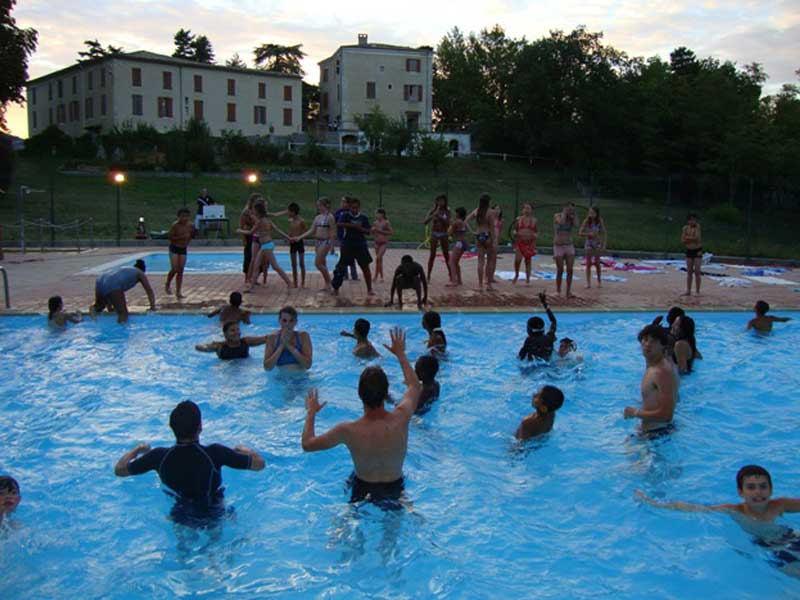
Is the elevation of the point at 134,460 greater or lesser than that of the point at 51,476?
greater

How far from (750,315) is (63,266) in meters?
15.5

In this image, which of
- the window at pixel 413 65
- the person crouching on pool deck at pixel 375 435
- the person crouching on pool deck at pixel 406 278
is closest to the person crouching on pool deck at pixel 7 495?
the person crouching on pool deck at pixel 375 435

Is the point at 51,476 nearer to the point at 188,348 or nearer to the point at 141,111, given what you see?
the point at 188,348

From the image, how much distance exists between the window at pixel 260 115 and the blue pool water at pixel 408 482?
5089cm

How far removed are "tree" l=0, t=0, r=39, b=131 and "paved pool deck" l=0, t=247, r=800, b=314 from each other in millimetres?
20586

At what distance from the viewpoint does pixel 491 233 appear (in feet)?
48.6

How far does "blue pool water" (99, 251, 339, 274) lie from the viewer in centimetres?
1938

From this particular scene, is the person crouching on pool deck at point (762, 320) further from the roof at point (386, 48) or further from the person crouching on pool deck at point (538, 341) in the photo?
the roof at point (386, 48)

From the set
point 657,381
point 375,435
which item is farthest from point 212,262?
point 375,435

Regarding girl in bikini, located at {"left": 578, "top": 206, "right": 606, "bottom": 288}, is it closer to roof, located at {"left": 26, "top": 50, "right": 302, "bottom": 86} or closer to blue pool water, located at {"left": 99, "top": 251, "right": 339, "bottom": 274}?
blue pool water, located at {"left": 99, "top": 251, "right": 339, "bottom": 274}

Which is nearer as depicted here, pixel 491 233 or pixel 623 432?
pixel 623 432

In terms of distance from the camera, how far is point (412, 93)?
2539 inches

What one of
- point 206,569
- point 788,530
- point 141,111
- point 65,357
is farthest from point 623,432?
point 141,111

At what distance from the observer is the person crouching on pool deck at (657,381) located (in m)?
6.38
